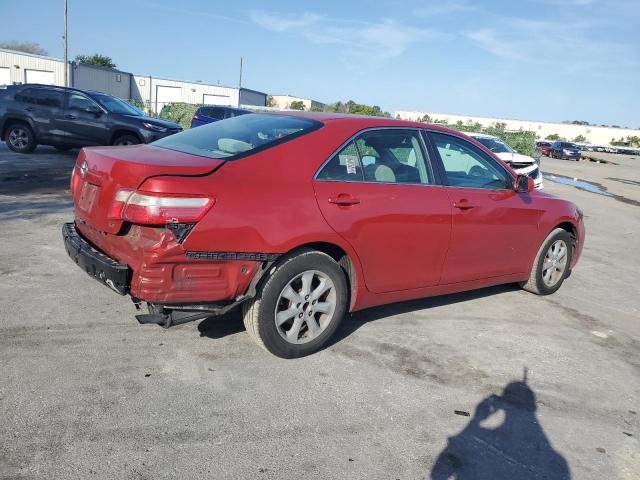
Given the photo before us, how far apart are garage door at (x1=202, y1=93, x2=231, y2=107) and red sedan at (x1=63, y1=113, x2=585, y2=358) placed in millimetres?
57734

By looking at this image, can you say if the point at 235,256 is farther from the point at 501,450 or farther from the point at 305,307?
the point at 501,450

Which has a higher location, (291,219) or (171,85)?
(171,85)

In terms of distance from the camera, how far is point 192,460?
2613 mm

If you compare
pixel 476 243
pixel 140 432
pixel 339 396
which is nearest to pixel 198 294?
pixel 140 432

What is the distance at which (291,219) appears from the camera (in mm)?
3439

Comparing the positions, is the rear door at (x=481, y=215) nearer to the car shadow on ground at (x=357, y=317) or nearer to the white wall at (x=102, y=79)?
the car shadow on ground at (x=357, y=317)

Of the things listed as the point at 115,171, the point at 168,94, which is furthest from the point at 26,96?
the point at 168,94

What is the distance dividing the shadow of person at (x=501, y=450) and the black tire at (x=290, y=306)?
3.76ft

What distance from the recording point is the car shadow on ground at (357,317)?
13.6ft

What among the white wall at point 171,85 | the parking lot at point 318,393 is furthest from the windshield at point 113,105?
the white wall at point 171,85

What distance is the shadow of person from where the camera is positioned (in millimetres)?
2762

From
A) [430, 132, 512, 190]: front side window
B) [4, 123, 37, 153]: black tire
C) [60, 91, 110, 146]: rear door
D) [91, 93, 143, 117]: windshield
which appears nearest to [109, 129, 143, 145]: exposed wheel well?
[60, 91, 110, 146]: rear door

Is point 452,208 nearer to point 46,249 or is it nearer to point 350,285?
point 350,285

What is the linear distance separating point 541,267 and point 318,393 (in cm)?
320
